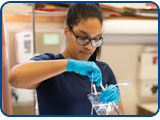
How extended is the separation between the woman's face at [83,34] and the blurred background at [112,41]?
72 centimetres

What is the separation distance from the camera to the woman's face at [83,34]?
879 millimetres

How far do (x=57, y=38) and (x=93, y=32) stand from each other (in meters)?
1.10

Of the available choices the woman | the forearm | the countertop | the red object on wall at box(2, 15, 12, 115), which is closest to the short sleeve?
the woman

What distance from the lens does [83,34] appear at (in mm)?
887

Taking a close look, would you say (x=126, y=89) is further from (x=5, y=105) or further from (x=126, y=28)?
(x=5, y=105)

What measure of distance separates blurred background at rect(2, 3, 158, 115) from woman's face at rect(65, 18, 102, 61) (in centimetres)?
72

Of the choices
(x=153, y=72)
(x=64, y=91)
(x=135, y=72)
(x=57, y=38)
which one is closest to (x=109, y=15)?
(x=57, y=38)

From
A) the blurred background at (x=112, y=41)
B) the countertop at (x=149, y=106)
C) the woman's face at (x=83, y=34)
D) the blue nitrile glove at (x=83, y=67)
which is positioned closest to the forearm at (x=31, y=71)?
the blue nitrile glove at (x=83, y=67)

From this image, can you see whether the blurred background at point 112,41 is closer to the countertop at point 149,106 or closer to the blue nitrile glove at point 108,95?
the countertop at point 149,106

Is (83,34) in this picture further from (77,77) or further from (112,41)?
(112,41)

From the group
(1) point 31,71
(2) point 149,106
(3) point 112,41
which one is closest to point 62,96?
(1) point 31,71

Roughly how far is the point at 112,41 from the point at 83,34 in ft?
4.33

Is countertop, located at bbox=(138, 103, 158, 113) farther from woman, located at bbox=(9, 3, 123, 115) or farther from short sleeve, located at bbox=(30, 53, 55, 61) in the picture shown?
short sleeve, located at bbox=(30, 53, 55, 61)

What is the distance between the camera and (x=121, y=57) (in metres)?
2.30
